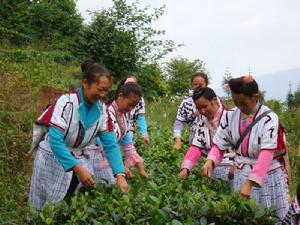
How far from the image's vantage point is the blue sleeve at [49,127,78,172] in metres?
4.19

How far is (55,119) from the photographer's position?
4.24 meters

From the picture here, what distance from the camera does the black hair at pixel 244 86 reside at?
13.6ft

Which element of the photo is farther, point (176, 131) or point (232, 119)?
point (176, 131)

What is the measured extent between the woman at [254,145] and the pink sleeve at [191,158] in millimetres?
356

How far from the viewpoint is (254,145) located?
4250 millimetres

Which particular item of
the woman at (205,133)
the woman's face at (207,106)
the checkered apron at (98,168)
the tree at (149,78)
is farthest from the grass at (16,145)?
the tree at (149,78)

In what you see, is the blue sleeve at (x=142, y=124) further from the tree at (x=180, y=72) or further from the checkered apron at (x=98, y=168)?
the tree at (x=180, y=72)

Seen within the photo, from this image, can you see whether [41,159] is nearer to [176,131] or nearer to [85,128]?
[85,128]

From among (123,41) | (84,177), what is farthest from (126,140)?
(123,41)

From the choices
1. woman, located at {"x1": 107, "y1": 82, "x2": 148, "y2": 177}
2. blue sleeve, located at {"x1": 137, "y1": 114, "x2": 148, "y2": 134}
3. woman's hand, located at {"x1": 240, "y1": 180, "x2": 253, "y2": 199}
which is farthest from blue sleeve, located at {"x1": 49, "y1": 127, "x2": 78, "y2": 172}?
blue sleeve, located at {"x1": 137, "y1": 114, "x2": 148, "y2": 134}

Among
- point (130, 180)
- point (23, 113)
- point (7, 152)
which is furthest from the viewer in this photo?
point (23, 113)

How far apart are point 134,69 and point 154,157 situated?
11.3m

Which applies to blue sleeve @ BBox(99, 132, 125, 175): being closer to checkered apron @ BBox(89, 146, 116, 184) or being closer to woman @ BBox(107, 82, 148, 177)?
checkered apron @ BBox(89, 146, 116, 184)

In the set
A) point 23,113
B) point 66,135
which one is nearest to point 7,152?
point 23,113
